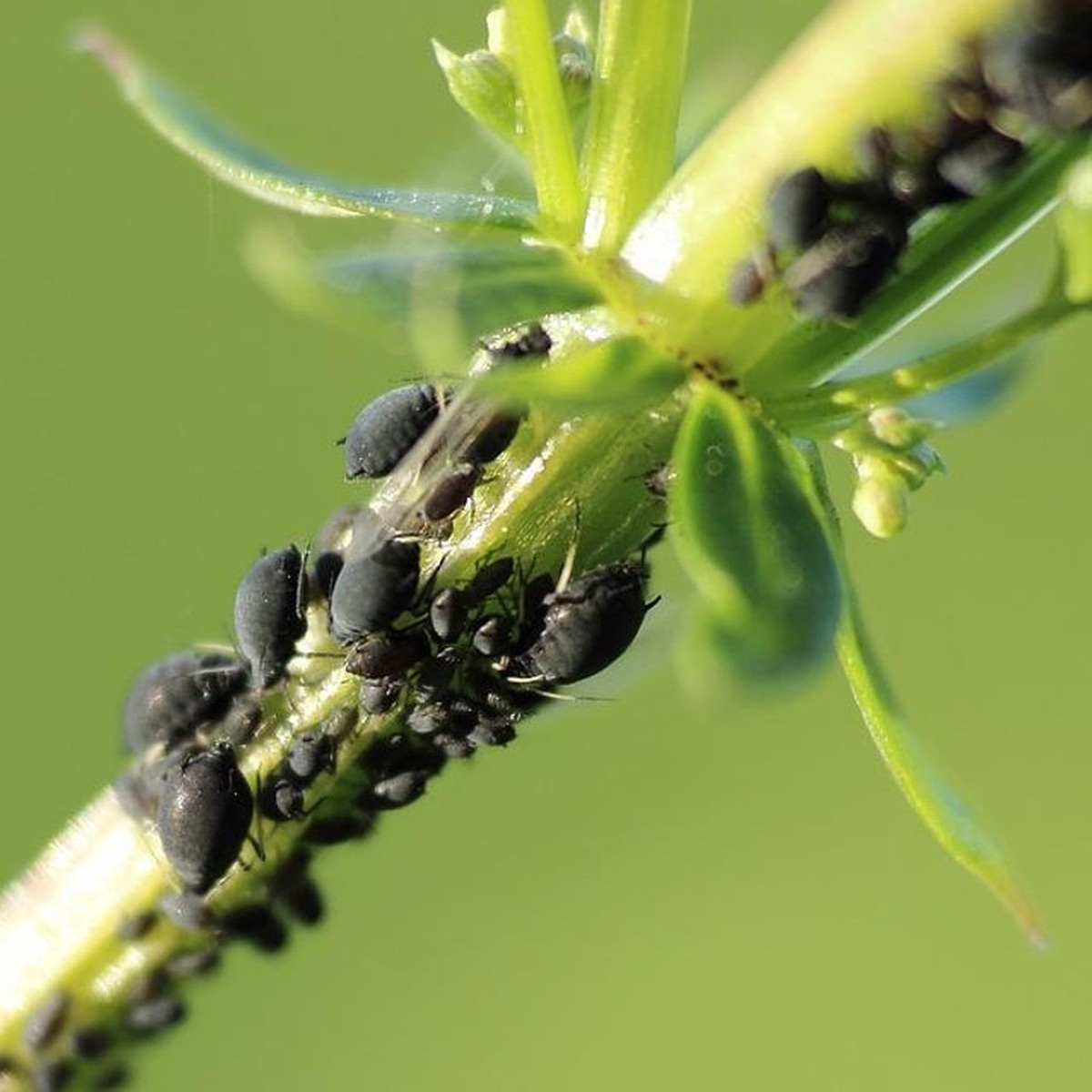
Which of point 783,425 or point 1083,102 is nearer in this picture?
point 1083,102

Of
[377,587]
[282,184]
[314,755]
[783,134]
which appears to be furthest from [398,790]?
[783,134]

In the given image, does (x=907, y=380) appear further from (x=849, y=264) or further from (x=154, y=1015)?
(x=154, y=1015)

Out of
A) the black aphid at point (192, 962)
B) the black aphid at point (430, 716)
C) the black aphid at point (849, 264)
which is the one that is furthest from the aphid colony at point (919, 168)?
the black aphid at point (192, 962)

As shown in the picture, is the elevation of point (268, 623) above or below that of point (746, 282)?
below

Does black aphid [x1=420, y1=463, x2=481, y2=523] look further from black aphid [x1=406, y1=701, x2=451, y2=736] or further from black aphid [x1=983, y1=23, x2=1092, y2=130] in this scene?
black aphid [x1=983, y1=23, x2=1092, y2=130]

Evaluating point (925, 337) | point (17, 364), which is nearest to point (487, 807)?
point (17, 364)

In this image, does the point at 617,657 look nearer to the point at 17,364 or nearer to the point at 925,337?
the point at 925,337

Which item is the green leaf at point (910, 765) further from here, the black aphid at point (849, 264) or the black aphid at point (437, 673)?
the black aphid at point (437, 673)
